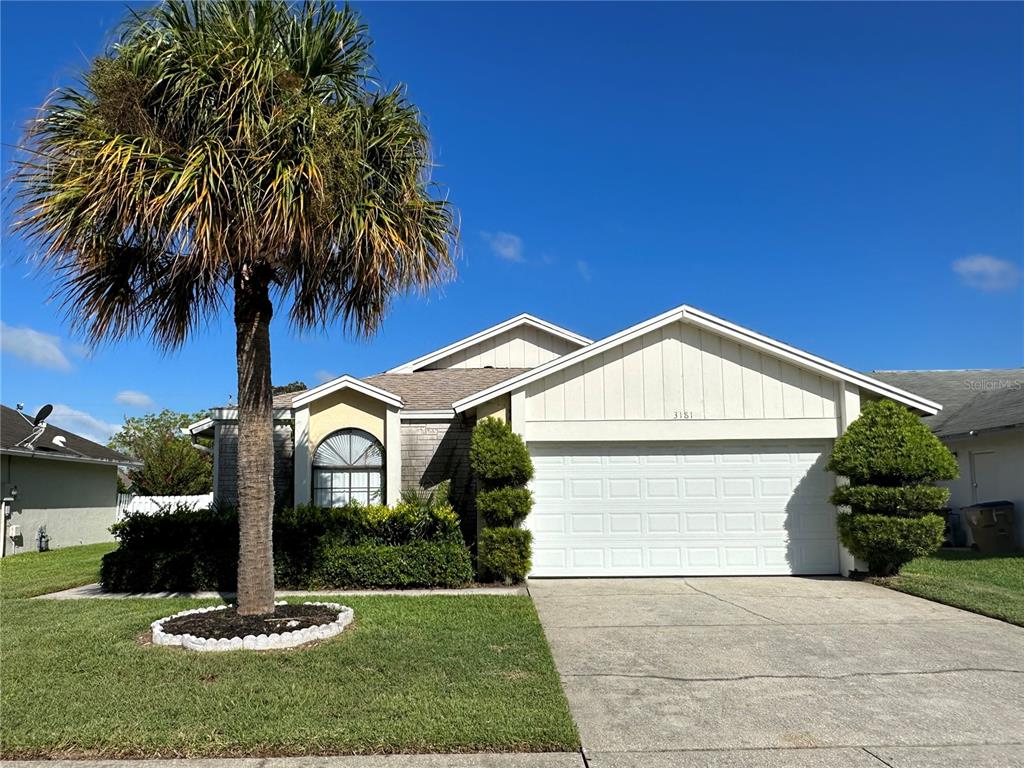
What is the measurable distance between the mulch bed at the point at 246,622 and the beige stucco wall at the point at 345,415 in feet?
17.8

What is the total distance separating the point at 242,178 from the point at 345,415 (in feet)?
22.8

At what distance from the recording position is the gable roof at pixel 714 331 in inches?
440

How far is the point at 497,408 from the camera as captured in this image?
11.7 metres

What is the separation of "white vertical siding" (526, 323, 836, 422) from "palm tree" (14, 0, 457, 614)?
13.0 feet

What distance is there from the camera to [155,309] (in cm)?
845

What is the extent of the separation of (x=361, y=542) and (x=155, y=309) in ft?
14.4

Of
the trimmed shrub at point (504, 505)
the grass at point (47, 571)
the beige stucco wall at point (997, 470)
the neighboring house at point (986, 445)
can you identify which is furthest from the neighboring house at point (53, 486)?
the neighboring house at point (986, 445)

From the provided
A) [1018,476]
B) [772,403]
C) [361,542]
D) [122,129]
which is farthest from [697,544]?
[122,129]

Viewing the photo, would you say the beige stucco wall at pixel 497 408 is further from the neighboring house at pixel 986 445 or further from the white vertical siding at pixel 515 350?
the neighboring house at pixel 986 445

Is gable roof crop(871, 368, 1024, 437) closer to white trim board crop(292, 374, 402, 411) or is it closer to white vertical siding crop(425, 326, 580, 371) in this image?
white vertical siding crop(425, 326, 580, 371)

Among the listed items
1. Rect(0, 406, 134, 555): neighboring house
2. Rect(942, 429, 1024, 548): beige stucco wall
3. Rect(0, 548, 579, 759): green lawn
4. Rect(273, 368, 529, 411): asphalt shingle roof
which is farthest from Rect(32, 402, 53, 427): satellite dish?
Rect(942, 429, 1024, 548): beige stucco wall

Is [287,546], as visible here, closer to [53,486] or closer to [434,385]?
[434,385]

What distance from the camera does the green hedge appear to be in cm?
1034

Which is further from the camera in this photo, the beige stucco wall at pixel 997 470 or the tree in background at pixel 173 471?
A: the tree in background at pixel 173 471
